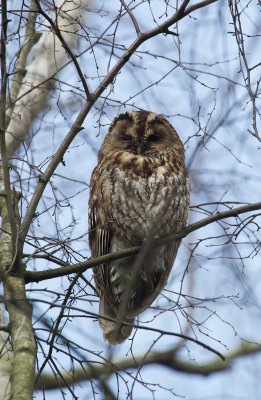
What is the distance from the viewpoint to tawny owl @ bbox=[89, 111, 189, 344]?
483 centimetres

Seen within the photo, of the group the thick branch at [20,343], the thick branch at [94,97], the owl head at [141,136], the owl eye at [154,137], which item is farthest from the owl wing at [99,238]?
the thick branch at [20,343]

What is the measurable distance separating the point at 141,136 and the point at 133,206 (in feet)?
2.16

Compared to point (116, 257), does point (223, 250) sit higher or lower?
higher

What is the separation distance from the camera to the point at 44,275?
12.2 ft

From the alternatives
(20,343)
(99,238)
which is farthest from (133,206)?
(20,343)

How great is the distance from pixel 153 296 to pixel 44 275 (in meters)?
1.52

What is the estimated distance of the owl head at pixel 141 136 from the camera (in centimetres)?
521

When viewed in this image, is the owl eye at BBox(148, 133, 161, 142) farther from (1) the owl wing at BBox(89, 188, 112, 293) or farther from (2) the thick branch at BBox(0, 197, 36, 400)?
(2) the thick branch at BBox(0, 197, 36, 400)

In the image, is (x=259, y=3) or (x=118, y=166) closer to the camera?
(x=259, y=3)

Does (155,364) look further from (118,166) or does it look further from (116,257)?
(116,257)

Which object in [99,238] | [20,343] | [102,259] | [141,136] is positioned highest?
[141,136]

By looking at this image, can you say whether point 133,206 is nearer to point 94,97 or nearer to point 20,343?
point 94,97

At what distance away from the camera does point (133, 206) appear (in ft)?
15.8

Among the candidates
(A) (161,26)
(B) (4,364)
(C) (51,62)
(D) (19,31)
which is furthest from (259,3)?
(C) (51,62)
